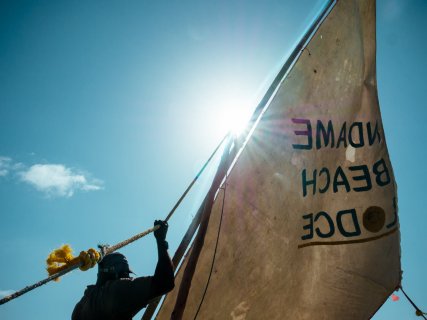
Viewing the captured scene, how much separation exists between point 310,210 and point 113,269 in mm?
2303

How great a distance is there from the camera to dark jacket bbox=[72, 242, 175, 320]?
9.52 ft

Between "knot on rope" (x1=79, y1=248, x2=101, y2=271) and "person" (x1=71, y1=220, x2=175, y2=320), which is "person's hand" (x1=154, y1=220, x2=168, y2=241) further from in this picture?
"knot on rope" (x1=79, y1=248, x2=101, y2=271)

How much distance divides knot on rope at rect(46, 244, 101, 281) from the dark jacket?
19.5 inches

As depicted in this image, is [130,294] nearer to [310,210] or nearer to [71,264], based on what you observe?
[71,264]

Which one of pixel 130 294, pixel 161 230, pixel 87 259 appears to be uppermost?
pixel 161 230

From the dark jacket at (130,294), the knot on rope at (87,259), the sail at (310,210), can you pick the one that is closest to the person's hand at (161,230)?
the dark jacket at (130,294)

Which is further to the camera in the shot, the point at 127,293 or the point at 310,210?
the point at 310,210

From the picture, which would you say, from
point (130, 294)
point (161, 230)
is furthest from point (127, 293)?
point (161, 230)

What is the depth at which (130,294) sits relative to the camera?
2932 millimetres

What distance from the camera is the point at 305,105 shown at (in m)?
4.09

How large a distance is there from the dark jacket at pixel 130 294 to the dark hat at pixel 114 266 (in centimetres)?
25

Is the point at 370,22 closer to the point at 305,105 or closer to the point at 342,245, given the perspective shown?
the point at 305,105

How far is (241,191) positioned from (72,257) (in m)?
1.95

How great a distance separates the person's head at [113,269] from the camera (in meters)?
3.35
